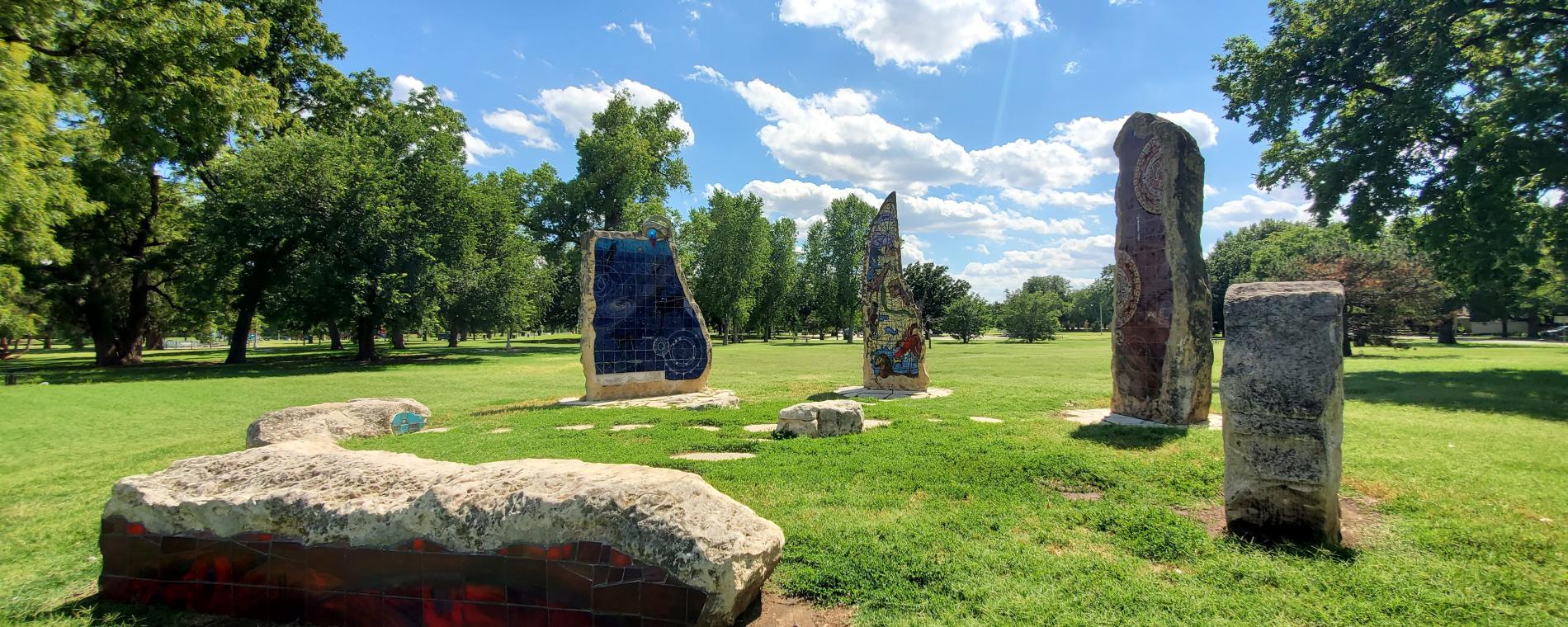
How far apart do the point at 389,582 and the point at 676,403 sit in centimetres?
806

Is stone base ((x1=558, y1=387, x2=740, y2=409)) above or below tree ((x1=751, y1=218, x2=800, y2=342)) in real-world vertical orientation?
below

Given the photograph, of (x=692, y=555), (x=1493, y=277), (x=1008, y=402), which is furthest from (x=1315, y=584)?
(x=1493, y=277)

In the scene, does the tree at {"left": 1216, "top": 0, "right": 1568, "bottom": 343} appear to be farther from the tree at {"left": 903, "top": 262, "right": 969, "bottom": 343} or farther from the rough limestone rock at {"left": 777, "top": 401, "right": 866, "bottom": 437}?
the tree at {"left": 903, "top": 262, "right": 969, "bottom": 343}

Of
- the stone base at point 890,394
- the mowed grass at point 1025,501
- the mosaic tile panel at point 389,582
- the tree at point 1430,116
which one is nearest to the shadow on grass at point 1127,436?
the mowed grass at point 1025,501

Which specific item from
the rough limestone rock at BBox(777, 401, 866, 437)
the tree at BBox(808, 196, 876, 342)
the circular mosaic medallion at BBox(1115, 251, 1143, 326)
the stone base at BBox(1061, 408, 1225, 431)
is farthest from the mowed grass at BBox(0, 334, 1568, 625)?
the tree at BBox(808, 196, 876, 342)

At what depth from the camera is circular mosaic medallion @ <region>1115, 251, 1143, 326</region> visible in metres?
9.02

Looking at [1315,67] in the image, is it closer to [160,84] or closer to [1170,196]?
[1170,196]

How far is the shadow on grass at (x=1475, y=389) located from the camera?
10.0 metres

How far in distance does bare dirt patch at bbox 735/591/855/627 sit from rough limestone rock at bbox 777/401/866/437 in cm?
429

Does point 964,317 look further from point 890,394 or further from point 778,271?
point 890,394

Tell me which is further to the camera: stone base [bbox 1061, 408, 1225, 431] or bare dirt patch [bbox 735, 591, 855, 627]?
stone base [bbox 1061, 408, 1225, 431]

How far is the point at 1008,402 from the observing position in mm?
10680

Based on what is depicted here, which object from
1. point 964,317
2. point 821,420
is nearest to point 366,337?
point 821,420

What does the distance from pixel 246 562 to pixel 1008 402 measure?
10.1m
